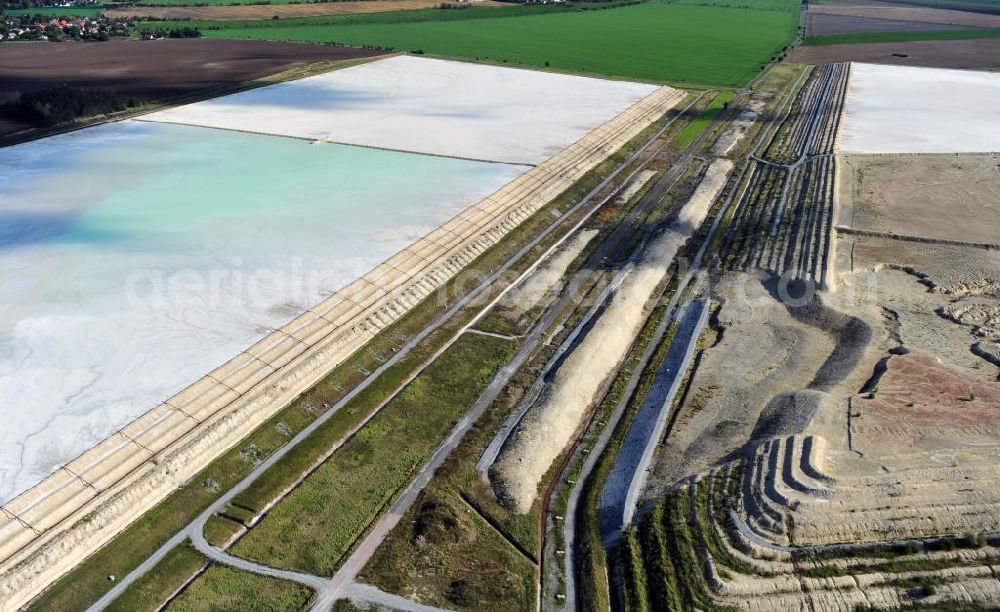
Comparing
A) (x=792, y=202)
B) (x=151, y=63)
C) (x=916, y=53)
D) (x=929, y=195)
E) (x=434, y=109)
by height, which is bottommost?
(x=929, y=195)

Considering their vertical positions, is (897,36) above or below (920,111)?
above

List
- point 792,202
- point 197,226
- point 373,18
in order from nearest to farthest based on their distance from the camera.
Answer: point 197,226 < point 792,202 < point 373,18

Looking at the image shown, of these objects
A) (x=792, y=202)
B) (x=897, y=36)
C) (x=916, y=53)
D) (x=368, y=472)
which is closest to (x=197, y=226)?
(x=368, y=472)

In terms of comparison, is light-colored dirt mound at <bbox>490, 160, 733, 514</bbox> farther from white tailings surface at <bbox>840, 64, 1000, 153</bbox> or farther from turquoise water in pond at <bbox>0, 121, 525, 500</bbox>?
white tailings surface at <bbox>840, 64, 1000, 153</bbox>

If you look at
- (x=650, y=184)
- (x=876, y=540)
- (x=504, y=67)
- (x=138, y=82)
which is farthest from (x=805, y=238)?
(x=138, y=82)

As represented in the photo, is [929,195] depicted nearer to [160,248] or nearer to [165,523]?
[160,248]

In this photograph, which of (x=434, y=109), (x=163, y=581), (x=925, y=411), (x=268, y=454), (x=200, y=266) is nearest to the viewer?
(x=163, y=581)

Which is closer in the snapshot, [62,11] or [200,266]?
[200,266]
